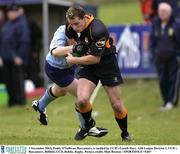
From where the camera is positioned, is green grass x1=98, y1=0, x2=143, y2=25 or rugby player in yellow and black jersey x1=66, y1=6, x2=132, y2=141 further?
green grass x1=98, y1=0, x2=143, y2=25

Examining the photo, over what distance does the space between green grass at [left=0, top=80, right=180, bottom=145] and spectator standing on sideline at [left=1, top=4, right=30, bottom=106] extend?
496 mm

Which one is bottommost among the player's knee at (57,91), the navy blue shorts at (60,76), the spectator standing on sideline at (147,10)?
the spectator standing on sideline at (147,10)

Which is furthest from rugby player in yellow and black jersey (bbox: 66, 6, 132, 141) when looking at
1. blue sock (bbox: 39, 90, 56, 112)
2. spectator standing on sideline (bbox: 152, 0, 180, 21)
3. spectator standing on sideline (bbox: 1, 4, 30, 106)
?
spectator standing on sideline (bbox: 1, 4, 30, 106)

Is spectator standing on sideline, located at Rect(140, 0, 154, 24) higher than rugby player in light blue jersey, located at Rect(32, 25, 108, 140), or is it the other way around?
rugby player in light blue jersey, located at Rect(32, 25, 108, 140)

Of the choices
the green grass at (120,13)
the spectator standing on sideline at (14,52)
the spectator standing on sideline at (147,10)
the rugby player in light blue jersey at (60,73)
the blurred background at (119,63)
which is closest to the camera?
the rugby player in light blue jersey at (60,73)

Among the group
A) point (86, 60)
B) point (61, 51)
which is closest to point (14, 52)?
point (61, 51)

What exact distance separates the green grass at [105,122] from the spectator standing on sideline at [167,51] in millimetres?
467

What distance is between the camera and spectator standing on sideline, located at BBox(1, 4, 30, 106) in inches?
789

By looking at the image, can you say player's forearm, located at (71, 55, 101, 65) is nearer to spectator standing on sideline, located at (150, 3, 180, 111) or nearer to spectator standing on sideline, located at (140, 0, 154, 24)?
spectator standing on sideline, located at (150, 3, 180, 111)

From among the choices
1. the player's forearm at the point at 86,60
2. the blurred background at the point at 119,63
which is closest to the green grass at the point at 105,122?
the blurred background at the point at 119,63

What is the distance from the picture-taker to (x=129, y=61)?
2167 centimetres

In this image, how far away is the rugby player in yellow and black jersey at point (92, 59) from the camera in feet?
35.2

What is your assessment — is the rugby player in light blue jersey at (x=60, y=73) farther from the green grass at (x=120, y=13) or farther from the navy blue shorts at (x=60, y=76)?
the green grass at (x=120, y=13)

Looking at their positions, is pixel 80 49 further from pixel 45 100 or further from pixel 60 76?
pixel 45 100
